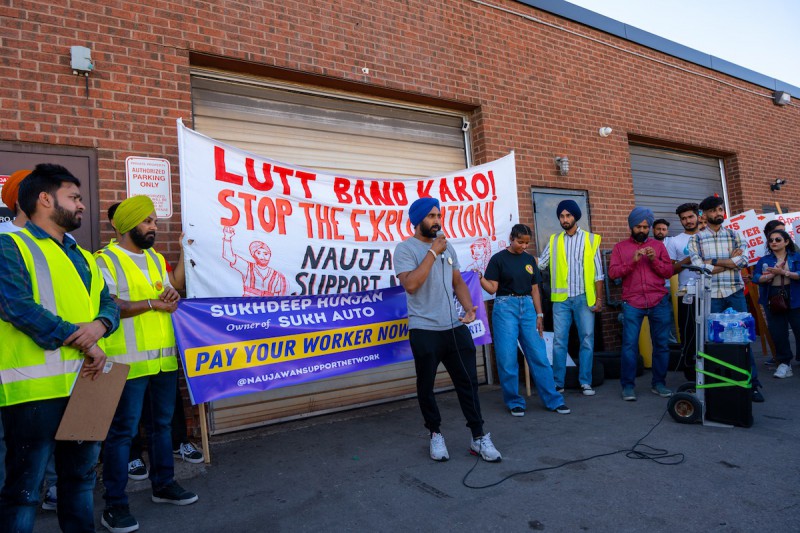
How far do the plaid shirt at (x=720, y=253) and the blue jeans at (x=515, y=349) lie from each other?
1919mm

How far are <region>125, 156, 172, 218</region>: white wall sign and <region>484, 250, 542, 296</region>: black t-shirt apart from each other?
10.6 ft

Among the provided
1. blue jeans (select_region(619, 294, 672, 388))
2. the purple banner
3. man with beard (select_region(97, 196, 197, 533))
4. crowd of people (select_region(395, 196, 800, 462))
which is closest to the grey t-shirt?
crowd of people (select_region(395, 196, 800, 462))

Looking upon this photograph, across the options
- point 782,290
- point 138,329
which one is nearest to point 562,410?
point 782,290

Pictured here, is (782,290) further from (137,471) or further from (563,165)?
(137,471)

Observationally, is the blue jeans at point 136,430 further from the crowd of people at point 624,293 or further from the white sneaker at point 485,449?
the crowd of people at point 624,293

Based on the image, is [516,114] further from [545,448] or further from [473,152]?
[545,448]

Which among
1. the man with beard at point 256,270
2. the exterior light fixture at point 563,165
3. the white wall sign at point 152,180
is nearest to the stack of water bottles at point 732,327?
the exterior light fixture at point 563,165

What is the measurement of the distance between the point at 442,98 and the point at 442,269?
132 inches

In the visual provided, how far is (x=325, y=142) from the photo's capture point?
605 cm

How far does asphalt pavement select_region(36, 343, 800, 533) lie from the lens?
298cm

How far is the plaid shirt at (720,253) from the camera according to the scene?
5582 mm

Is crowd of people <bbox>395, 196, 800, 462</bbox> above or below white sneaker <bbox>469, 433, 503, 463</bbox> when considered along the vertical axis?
above

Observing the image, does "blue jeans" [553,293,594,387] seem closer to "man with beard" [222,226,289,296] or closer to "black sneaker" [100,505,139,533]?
"man with beard" [222,226,289,296]

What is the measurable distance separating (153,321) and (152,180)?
1825 millimetres
